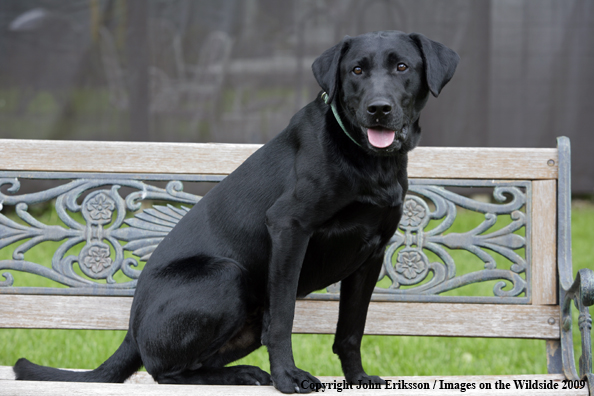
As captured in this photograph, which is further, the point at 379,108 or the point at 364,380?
the point at 364,380

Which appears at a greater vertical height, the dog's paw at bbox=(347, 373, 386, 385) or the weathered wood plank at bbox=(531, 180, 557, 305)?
the weathered wood plank at bbox=(531, 180, 557, 305)

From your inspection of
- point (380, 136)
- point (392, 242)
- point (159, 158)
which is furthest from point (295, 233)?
point (159, 158)

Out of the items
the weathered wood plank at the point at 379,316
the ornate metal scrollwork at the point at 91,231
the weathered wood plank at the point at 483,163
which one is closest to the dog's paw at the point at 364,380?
the weathered wood plank at the point at 379,316

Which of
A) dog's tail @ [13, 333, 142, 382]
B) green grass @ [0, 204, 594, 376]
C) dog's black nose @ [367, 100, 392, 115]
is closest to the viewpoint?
dog's black nose @ [367, 100, 392, 115]

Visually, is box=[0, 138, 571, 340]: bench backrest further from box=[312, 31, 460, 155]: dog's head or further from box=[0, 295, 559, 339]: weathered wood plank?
box=[312, 31, 460, 155]: dog's head

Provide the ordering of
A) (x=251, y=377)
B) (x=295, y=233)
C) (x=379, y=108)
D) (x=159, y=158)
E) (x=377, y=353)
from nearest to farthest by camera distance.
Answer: (x=379, y=108) → (x=295, y=233) → (x=251, y=377) → (x=159, y=158) → (x=377, y=353)

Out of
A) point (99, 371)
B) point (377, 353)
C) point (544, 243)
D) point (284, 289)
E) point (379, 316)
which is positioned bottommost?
point (377, 353)

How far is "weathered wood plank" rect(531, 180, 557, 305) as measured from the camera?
2.38 m

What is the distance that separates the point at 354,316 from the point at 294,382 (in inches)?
14.3

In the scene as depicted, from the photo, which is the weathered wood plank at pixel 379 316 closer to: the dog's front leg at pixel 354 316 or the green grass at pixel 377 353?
the dog's front leg at pixel 354 316

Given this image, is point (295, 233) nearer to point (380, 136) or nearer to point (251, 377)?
point (380, 136)

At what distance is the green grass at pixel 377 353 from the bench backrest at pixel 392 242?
2.33ft

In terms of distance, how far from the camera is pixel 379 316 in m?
2.43

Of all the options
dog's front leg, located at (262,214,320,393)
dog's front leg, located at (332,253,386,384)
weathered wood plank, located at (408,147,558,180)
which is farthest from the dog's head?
weathered wood plank, located at (408,147,558,180)
